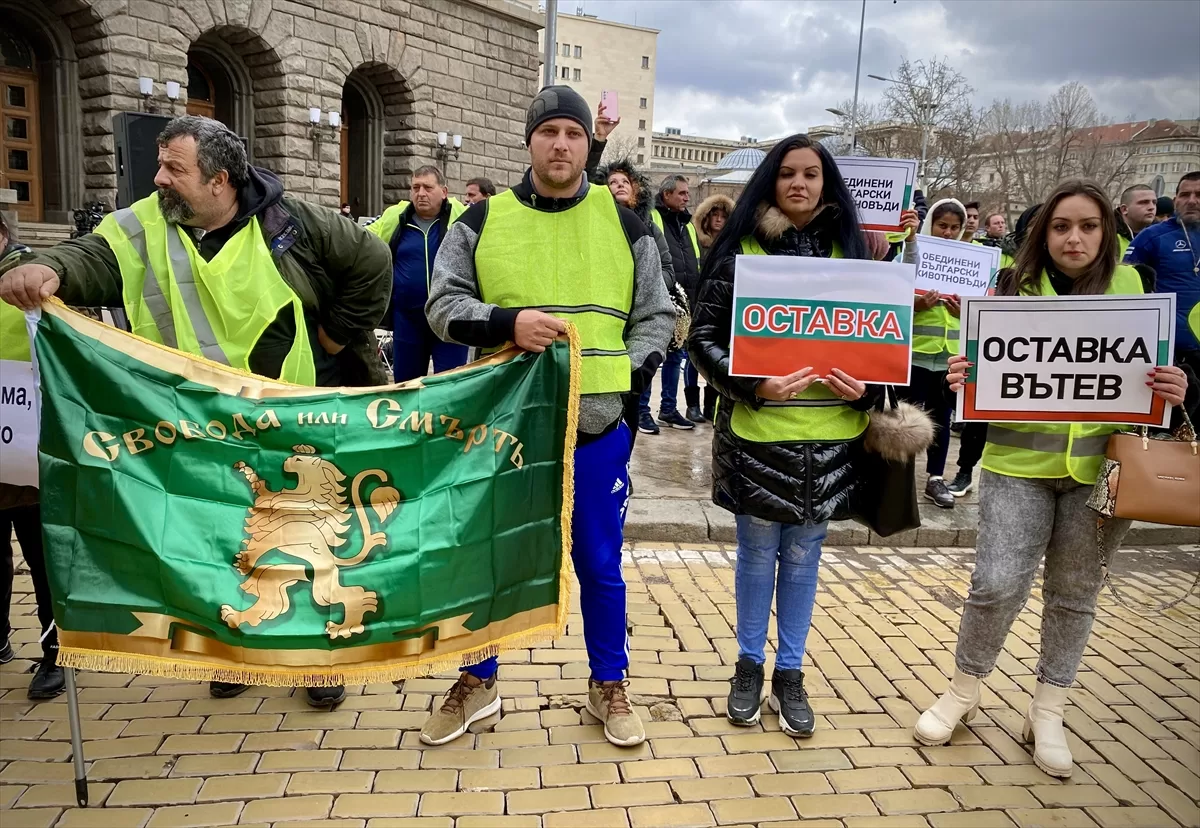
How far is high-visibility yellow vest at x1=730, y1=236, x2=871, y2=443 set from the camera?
124 inches

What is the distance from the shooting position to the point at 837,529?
5.80 metres

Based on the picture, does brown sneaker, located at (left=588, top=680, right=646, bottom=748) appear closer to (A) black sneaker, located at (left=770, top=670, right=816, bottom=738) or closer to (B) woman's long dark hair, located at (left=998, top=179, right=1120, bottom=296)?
(A) black sneaker, located at (left=770, top=670, right=816, bottom=738)

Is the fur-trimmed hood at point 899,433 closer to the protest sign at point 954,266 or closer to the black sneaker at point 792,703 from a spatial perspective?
the black sneaker at point 792,703

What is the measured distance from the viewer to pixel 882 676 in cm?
382

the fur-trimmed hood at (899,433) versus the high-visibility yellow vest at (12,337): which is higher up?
the high-visibility yellow vest at (12,337)

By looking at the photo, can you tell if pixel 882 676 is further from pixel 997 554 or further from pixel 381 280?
pixel 381 280

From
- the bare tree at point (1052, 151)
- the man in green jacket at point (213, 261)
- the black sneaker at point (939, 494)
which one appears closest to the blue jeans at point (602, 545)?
the man in green jacket at point (213, 261)

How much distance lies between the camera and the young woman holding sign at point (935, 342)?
6168mm

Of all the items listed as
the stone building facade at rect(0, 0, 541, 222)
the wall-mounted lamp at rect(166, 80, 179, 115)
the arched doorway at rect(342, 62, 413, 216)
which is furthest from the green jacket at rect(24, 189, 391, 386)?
the arched doorway at rect(342, 62, 413, 216)

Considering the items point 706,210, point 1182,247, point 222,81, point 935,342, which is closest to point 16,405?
point 935,342

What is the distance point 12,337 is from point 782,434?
9.83 feet

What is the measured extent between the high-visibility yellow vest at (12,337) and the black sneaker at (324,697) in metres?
1.73

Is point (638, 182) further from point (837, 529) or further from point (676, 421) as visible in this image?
point (676, 421)

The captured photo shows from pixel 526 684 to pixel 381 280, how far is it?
1.88m
